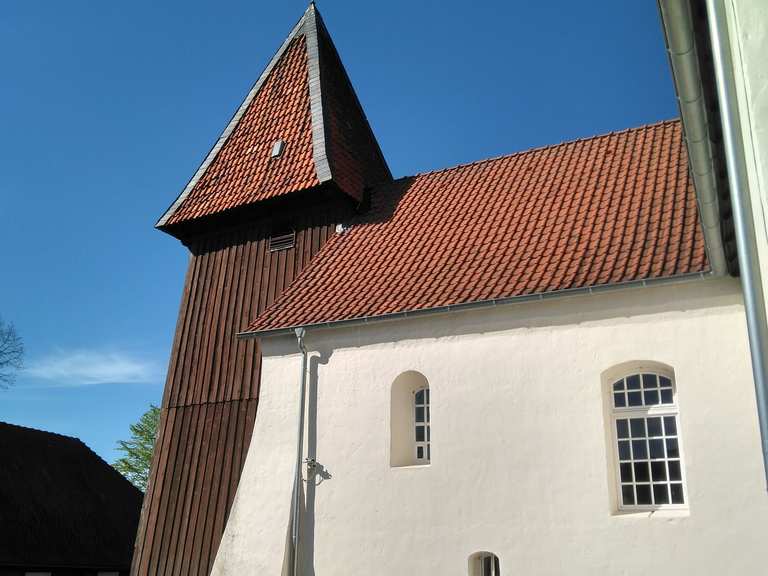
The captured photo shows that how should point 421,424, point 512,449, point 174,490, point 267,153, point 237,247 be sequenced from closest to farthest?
point 512,449, point 421,424, point 174,490, point 237,247, point 267,153

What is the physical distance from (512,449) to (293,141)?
8.33m

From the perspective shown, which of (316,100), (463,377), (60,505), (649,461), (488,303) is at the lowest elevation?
(649,461)

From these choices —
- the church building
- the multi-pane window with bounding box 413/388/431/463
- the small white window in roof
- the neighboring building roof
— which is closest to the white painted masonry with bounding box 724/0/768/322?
the church building

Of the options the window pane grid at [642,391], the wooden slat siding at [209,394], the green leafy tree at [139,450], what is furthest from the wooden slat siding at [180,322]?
the green leafy tree at [139,450]

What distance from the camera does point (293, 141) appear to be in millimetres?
15859

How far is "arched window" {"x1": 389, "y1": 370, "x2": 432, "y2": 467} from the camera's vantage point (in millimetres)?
11016

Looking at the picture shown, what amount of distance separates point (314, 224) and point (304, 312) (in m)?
2.68

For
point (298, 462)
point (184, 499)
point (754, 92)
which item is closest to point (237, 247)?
point (184, 499)

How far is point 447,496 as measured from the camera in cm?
1017

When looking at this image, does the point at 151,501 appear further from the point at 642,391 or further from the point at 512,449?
the point at 642,391

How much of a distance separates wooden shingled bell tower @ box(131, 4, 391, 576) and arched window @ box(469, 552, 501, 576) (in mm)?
4218

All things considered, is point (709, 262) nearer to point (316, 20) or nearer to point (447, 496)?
point (447, 496)

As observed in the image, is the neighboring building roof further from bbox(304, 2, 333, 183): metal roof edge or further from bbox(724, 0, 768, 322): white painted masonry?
bbox(724, 0, 768, 322): white painted masonry

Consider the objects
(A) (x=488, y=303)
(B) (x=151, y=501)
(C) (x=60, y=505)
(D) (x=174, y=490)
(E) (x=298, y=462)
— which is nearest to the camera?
(A) (x=488, y=303)
